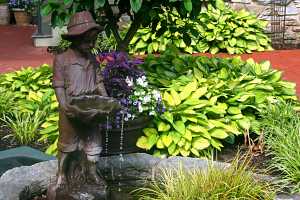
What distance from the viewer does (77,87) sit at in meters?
3.46

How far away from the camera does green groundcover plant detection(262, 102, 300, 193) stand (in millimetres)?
4137

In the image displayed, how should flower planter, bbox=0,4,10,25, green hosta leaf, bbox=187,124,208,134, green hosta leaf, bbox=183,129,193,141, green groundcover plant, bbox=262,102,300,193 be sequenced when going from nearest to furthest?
1. green groundcover plant, bbox=262,102,300,193
2. green hosta leaf, bbox=183,129,193,141
3. green hosta leaf, bbox=187,124,208,134
4. flower planter, bbox=0,4,10,25

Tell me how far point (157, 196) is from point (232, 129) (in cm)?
184

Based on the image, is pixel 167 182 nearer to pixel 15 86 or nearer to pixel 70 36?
pixel 70 36

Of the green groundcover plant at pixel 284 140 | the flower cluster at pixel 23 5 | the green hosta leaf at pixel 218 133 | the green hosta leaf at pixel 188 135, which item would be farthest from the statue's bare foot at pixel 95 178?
the flower cluster at pixel 23 5

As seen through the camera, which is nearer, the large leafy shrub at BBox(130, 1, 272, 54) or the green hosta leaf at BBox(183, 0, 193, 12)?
the green hosta leaf at BBox(183, 0, 193, 12)

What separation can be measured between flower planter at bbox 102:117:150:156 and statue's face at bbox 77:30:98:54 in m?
1.64

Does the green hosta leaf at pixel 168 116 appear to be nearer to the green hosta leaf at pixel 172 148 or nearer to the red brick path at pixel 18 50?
the green hosta leaf at pixel 172 148

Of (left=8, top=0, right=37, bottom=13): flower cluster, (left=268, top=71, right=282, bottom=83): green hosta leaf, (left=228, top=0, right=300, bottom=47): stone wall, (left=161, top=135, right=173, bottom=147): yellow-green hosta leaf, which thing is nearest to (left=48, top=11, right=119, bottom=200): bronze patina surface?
(left=161, top=135, right=173, bottom=147): yellow-green hosta leaf

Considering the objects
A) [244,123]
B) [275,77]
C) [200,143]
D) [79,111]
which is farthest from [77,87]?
[275,77]

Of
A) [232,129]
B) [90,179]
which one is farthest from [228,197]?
[232,129]

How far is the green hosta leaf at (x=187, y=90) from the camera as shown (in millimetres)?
5566

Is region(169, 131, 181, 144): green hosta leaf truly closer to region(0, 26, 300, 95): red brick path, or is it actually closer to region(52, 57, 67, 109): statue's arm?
region(52, 57, 67, 109): statue's arm

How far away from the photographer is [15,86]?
6.78 metres
